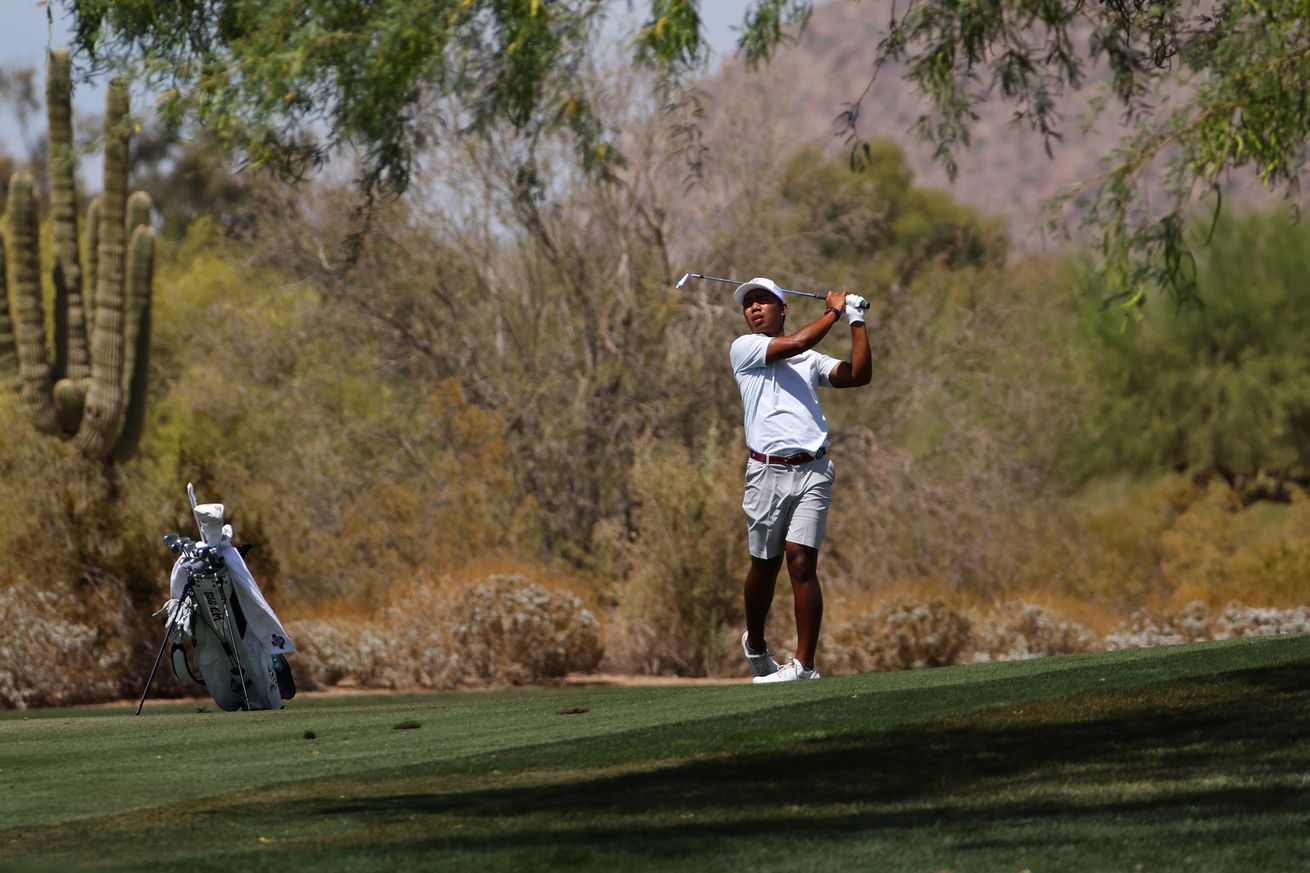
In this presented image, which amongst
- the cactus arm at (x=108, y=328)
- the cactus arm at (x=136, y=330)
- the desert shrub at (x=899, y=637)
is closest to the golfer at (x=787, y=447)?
the desert shrub at (x=899, y=637)

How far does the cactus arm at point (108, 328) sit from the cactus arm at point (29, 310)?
0.52 metres

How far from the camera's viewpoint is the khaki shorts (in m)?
10.4

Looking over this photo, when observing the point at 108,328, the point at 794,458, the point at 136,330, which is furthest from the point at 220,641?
the point at 136,330

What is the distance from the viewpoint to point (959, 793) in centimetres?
680

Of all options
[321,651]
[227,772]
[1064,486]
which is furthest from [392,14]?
[1064,486]

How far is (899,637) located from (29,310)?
1030cm

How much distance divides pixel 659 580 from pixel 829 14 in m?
A: 173

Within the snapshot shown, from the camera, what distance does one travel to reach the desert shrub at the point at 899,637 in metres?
19.1

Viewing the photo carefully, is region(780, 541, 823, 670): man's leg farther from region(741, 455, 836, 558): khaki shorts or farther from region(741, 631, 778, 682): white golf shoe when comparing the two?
region(741, 631, 778, 682): white golf shoe

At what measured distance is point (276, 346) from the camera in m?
27.1

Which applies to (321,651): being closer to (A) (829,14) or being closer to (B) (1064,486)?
(B) (1064,486)

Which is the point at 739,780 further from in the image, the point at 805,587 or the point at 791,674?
the point at 791,674

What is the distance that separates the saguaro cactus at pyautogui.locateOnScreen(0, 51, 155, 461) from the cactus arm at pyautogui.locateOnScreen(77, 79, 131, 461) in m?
0.01

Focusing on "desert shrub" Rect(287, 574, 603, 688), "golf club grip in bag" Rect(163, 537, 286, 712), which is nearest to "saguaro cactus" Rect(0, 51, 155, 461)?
"desert shrub" Rect(287, 574, 603, 688)
